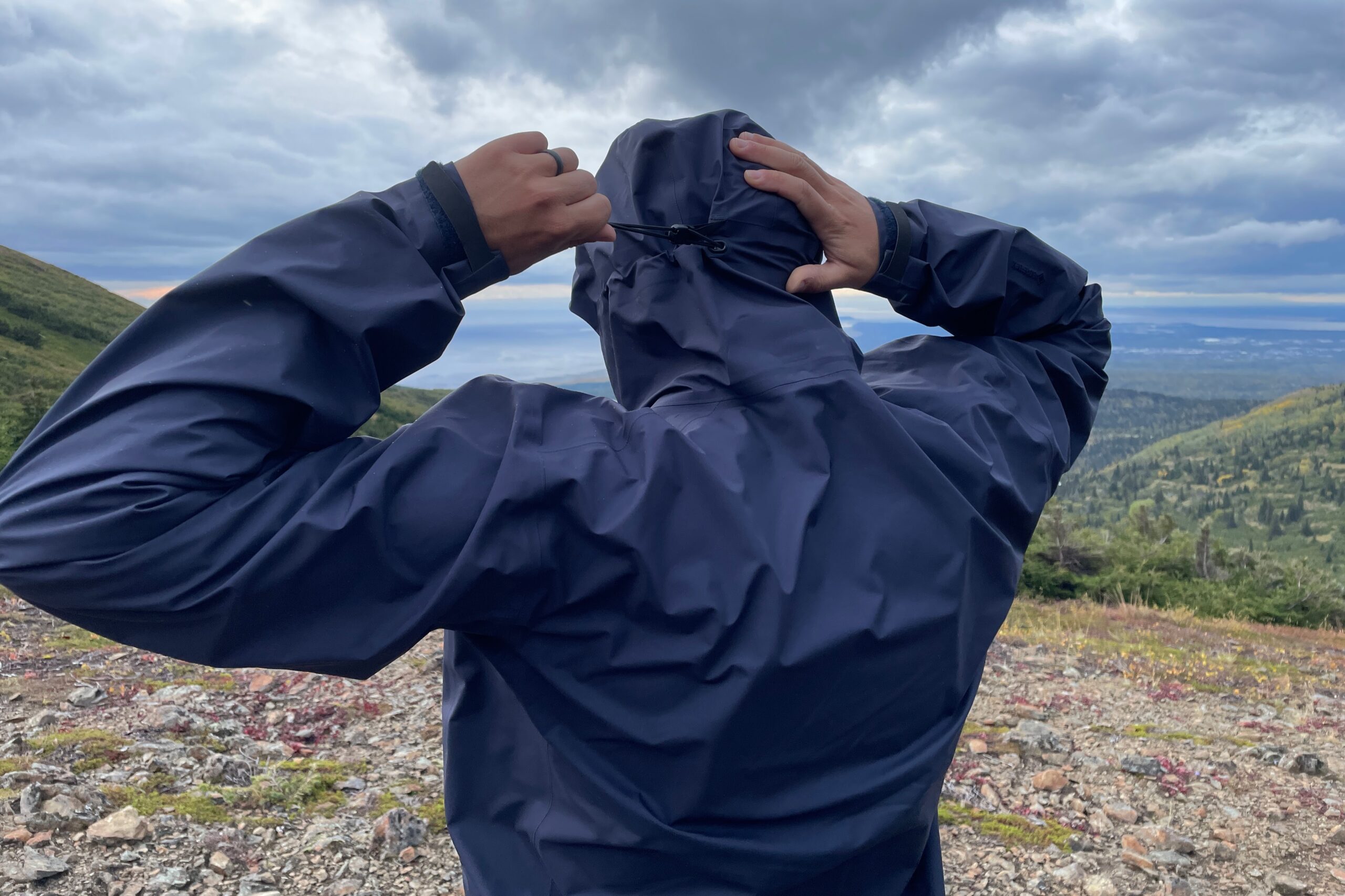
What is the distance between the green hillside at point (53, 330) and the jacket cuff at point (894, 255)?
20871 millimetres

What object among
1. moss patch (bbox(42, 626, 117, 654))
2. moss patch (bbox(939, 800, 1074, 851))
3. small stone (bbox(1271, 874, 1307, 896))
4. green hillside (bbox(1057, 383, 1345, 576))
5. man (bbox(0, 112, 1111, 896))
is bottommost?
green hillside (bbox(1057, 383, 1345, 576))

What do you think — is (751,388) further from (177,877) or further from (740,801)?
(177,877)

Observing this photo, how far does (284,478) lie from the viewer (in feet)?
4.02

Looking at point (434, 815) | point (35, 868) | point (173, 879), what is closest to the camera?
point (35, 868)

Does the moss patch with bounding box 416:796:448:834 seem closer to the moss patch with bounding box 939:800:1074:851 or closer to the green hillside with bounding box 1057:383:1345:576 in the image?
the moss patch with bounding box 939:800:1074:851

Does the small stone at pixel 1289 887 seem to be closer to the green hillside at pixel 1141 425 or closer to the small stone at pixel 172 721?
the small stone at pixel 172 721

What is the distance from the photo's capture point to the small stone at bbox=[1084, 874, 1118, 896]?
11.9ft

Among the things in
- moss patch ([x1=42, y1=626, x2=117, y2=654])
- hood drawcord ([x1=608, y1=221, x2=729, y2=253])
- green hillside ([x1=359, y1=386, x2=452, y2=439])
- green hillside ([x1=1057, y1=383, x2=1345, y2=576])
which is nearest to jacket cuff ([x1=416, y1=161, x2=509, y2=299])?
hood drawcord ([x1=608, y1=221, x2=729, y2=253])

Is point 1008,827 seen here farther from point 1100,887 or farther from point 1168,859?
point 1168,859

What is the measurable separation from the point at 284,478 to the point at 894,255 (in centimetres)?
142

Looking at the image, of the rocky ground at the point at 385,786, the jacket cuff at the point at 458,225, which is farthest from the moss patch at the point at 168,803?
the jacket cuff at the point at 458,225

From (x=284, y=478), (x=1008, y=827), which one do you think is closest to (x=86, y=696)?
(x=284, y=478)

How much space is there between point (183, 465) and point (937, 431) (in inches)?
51.8

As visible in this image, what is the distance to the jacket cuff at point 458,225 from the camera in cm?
138
